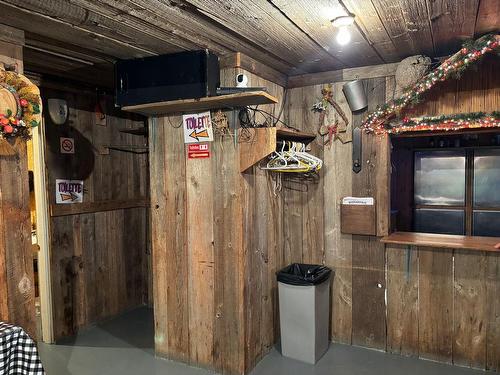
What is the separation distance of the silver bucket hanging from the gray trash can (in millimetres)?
1395

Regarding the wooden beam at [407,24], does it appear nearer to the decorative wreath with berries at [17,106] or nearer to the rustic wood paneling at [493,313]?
the rustic wood paneling at [493,313]

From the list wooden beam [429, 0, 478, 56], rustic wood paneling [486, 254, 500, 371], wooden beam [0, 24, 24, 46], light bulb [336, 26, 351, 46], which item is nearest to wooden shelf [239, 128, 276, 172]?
light bulb [336, 26, 351, 46]

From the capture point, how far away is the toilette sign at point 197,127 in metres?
2.75

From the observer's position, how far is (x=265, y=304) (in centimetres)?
307

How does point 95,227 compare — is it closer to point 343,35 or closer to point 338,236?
point 338,236

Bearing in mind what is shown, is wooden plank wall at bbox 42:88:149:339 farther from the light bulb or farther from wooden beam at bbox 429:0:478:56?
wooden beam at bbox 429:0:478:56

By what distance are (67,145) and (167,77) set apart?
1570 mm

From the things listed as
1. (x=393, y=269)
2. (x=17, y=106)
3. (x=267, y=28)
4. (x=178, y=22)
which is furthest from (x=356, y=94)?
(x=17, y=106)

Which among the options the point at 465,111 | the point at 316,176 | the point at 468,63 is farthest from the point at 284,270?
the point at 468,63

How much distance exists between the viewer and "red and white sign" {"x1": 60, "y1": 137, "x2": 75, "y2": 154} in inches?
137

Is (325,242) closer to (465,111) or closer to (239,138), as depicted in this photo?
(239,138)

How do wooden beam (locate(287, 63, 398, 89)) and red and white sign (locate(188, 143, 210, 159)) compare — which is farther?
wooden beam (locate(287, 63, 398, 89))

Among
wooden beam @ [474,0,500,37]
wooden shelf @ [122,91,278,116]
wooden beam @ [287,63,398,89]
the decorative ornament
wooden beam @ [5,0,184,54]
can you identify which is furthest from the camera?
the decorative ornament

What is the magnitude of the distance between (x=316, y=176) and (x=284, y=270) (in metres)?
0.88
